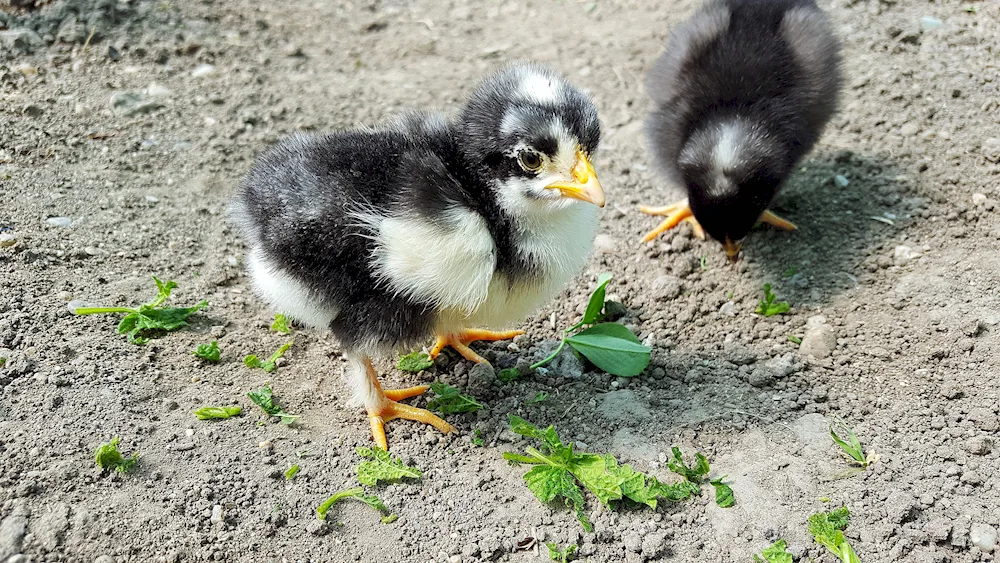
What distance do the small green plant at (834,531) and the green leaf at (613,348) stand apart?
94 centimetres

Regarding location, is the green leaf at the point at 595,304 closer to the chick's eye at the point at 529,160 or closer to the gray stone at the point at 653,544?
the chick's eye at the point at 529,160

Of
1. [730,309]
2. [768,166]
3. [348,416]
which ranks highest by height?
[768,166]

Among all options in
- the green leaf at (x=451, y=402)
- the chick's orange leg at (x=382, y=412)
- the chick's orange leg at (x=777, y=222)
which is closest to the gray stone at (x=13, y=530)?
the chick's orange leg at (x=382, y=412)

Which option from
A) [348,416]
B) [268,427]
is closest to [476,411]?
[348,416]

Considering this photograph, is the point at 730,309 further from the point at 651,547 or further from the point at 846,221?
the point at 651,547

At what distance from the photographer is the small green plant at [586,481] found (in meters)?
2.73

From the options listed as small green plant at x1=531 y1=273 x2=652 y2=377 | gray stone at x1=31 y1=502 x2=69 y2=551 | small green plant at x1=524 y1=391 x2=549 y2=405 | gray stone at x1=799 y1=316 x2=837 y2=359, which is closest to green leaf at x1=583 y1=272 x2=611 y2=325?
small green plant at x1=531 y1=273 x2=652 y2=377

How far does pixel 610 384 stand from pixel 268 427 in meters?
1.44

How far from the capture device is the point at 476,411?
10.7ft

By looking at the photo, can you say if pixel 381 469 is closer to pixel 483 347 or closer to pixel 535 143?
pixel 483 347

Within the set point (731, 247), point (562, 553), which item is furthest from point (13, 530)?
point (731, 247)

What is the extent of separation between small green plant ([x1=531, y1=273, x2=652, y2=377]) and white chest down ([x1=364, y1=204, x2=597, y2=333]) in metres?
0.49

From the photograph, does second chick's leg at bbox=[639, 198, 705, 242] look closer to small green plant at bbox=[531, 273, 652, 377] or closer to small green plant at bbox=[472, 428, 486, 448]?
small green plant at bbox=[531, 273, 652, 377]

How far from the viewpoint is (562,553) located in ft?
8.49
